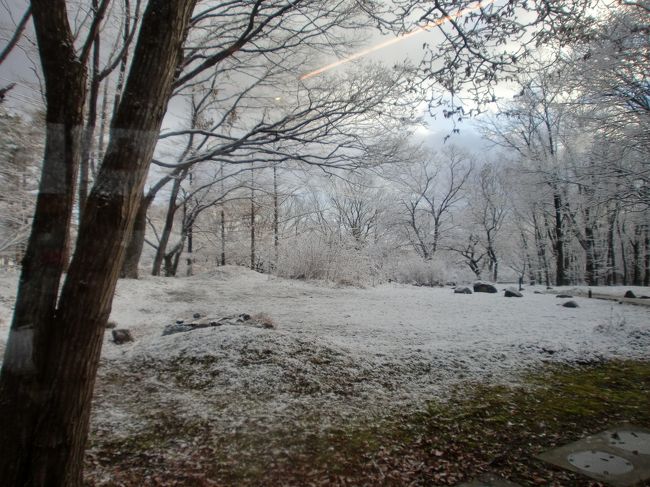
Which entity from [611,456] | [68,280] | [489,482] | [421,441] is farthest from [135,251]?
[611,456]

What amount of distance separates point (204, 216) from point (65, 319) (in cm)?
2237

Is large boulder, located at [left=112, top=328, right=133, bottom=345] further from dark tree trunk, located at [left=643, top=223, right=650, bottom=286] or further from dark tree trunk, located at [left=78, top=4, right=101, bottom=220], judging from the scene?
dark tree trunk, located at [left=643, top=223, right=650, bottom=286]

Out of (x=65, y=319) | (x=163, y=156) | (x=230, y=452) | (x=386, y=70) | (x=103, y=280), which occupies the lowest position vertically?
(x=230, y=452)

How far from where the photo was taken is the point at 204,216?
76.0 feet

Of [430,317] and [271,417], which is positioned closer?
[271,417]

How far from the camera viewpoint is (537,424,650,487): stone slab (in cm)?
221

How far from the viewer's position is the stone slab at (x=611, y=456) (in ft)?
7.25

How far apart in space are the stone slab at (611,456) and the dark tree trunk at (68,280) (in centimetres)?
265

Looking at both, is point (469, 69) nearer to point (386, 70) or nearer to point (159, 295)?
point (386, 70)

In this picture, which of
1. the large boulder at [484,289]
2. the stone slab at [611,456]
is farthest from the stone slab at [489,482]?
the large boulder at [484,289]

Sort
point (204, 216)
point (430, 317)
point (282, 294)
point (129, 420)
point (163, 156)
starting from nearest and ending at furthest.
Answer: point (129, 420) < point (430, 317) < point (282, 294) < point (163, 156) < point (204, 216)

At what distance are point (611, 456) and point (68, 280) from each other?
323cm

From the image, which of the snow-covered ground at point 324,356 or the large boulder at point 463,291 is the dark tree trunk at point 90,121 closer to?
the snow-covered ground at point 324,356

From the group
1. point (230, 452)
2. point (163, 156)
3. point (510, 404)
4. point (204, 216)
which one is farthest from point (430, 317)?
point (204, 216)
